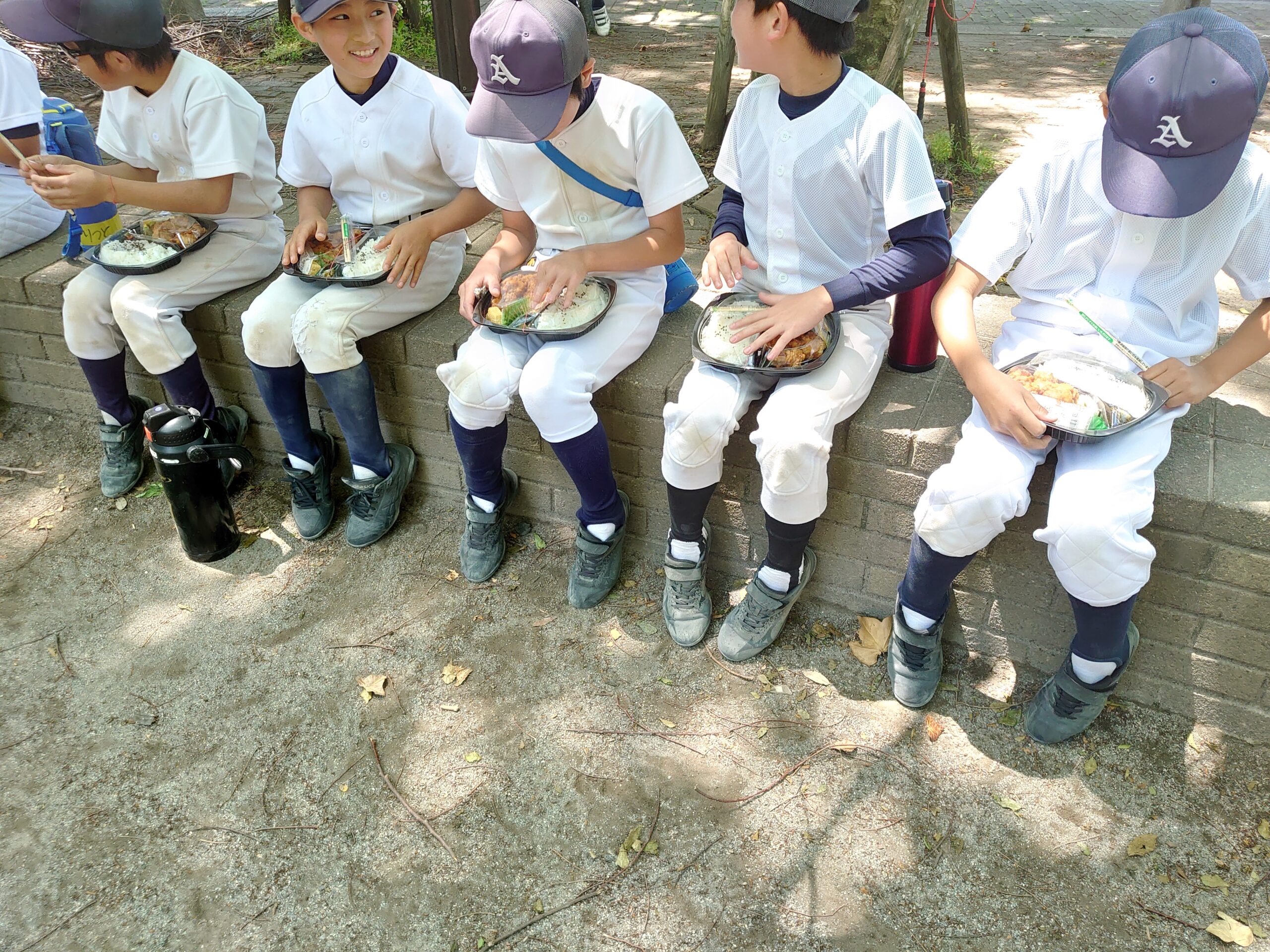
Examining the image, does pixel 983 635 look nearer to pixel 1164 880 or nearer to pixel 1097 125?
pixel 1164 880

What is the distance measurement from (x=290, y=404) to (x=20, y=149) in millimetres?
1465

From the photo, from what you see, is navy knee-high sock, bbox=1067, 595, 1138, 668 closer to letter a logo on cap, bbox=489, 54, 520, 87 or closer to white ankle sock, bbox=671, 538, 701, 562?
white ankle sock, bbox=671, 538, 701, 562

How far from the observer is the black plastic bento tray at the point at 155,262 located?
2783 mm

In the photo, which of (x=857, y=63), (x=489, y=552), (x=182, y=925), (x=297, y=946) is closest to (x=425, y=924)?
(x=297, y=946)

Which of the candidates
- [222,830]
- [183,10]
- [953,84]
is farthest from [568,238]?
[183,10]

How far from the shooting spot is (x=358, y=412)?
2664 millimetres

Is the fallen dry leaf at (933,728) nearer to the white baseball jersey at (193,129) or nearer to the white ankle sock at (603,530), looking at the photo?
the white ankle sock at (603,530)

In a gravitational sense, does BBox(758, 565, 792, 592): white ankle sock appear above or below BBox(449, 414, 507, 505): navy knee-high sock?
below

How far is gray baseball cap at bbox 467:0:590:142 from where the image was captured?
2062mm

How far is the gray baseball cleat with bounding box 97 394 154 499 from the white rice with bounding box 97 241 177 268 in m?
0.51

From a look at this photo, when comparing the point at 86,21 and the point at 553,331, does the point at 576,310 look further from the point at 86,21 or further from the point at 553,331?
the point at 86,21

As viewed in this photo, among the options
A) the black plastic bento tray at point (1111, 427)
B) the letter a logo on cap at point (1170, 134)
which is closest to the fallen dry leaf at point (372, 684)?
the black plastic bento tray at point (1111, 427)

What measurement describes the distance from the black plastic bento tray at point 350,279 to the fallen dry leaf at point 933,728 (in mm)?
1784

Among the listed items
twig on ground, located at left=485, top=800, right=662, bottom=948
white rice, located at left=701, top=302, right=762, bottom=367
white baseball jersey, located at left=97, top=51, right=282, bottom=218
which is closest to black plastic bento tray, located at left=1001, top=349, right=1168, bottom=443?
white rice, located at left=701, top=302, right=762, bottom=367
